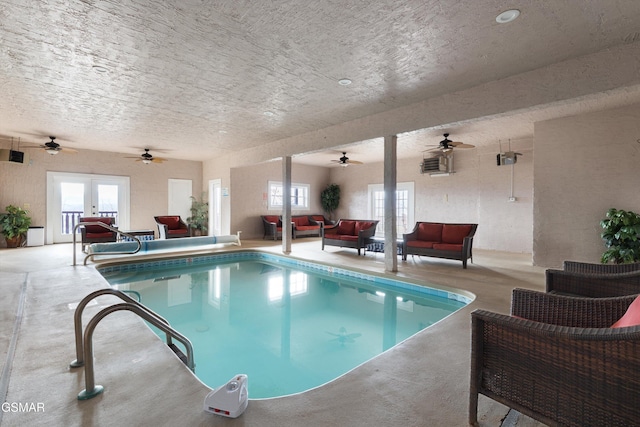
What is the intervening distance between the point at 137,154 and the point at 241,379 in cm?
→ 929

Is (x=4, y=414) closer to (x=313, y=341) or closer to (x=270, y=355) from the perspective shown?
(x=270, y=355)

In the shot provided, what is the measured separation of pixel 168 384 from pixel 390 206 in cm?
406

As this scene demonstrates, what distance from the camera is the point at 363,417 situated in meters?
1.52

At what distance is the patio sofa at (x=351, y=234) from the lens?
6.74 meters

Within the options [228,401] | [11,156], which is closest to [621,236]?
[228,401]

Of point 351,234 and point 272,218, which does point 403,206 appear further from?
point 272,218

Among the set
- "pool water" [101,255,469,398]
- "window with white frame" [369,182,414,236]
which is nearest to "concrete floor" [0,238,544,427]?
"pool water" [101,255,469,398]

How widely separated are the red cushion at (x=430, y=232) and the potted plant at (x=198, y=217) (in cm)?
708

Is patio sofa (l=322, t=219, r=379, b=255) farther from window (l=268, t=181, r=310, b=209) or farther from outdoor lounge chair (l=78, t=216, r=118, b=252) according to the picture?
outdoor lounge chair (l=78, t=216, r=118, b=252)

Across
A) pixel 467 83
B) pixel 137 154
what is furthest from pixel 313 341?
pixel 137 154

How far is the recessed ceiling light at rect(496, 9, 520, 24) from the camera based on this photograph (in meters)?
2.43

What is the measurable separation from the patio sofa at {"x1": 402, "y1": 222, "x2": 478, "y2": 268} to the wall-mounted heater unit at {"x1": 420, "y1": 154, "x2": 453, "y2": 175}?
230 cm

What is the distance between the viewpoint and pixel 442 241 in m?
6.00

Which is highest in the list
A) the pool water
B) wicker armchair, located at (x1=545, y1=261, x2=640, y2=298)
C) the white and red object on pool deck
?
wicker armchair, located at (x1=545, y1=261, x2=640, y2=298)
